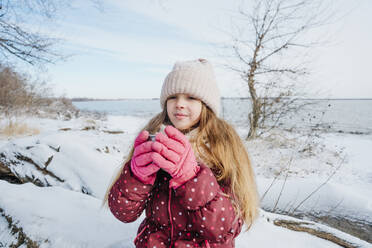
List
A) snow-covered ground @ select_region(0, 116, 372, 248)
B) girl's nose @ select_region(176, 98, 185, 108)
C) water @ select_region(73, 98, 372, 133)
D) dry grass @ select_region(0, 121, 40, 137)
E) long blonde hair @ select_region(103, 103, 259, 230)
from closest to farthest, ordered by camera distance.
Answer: long blonde hair @ select_region(103, 103, 259, 230) → girl's nose @ select_region(176, 98, 185, 108) → snow-covered ground @ select_region(0, 116, 372, 248) → water @ select_region(73, 98, 372, 133) → dry grass @ select_region(0, 121, 40, 137)

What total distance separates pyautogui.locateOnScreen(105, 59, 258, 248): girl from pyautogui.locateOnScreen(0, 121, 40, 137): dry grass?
876 cm

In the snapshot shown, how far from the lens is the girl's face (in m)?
1.32

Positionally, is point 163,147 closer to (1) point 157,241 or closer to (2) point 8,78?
(1) point 157,241

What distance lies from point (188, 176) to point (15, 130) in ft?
30.9

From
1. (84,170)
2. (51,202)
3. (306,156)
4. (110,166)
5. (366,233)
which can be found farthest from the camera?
(306,156)

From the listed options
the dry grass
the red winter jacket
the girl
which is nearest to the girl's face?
the girl

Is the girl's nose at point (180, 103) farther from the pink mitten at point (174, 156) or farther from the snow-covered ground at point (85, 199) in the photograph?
the snow-covered ground at point (85, 199)

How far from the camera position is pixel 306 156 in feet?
22.8

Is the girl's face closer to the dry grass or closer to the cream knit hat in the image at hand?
the cream knit hat

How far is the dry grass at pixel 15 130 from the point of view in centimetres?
727

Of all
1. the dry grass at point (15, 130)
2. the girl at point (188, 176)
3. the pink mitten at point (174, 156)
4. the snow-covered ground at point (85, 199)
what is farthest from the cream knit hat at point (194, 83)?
the dry grass at point (15, 130)

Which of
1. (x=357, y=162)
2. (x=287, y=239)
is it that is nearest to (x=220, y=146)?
(x=287, y=239)

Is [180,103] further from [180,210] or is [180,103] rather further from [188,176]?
[180,210]

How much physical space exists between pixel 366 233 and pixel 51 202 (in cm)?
423
